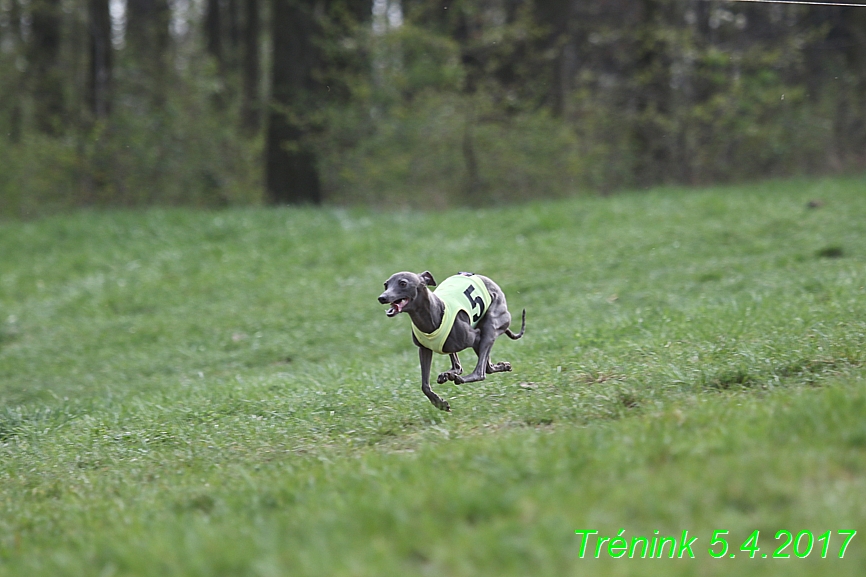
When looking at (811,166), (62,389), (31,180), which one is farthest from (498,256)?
(31,180)

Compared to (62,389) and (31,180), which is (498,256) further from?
(31,180)

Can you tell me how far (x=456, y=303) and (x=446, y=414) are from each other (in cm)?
83

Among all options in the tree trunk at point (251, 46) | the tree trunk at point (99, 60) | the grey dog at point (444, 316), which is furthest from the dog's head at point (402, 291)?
the tree trunk at point (251, 46)

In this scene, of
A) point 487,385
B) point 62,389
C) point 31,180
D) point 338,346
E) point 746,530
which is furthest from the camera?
point 31,180

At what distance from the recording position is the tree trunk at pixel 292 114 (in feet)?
73.2

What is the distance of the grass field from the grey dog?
332 millimetres

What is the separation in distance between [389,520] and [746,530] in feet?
5.06

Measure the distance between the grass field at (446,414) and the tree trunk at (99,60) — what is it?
7907 millimetres

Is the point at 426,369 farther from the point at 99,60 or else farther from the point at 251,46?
the point at 251,46

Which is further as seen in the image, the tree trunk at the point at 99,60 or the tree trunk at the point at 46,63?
the tree trunk at the point at 46,63

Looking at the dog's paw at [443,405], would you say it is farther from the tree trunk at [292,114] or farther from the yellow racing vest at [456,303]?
the tree trunk at [292,114]

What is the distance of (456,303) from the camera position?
6457mm

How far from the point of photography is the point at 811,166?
2319cm

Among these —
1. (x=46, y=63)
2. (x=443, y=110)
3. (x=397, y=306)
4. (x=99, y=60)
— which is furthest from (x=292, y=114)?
(x=397, y=306)
